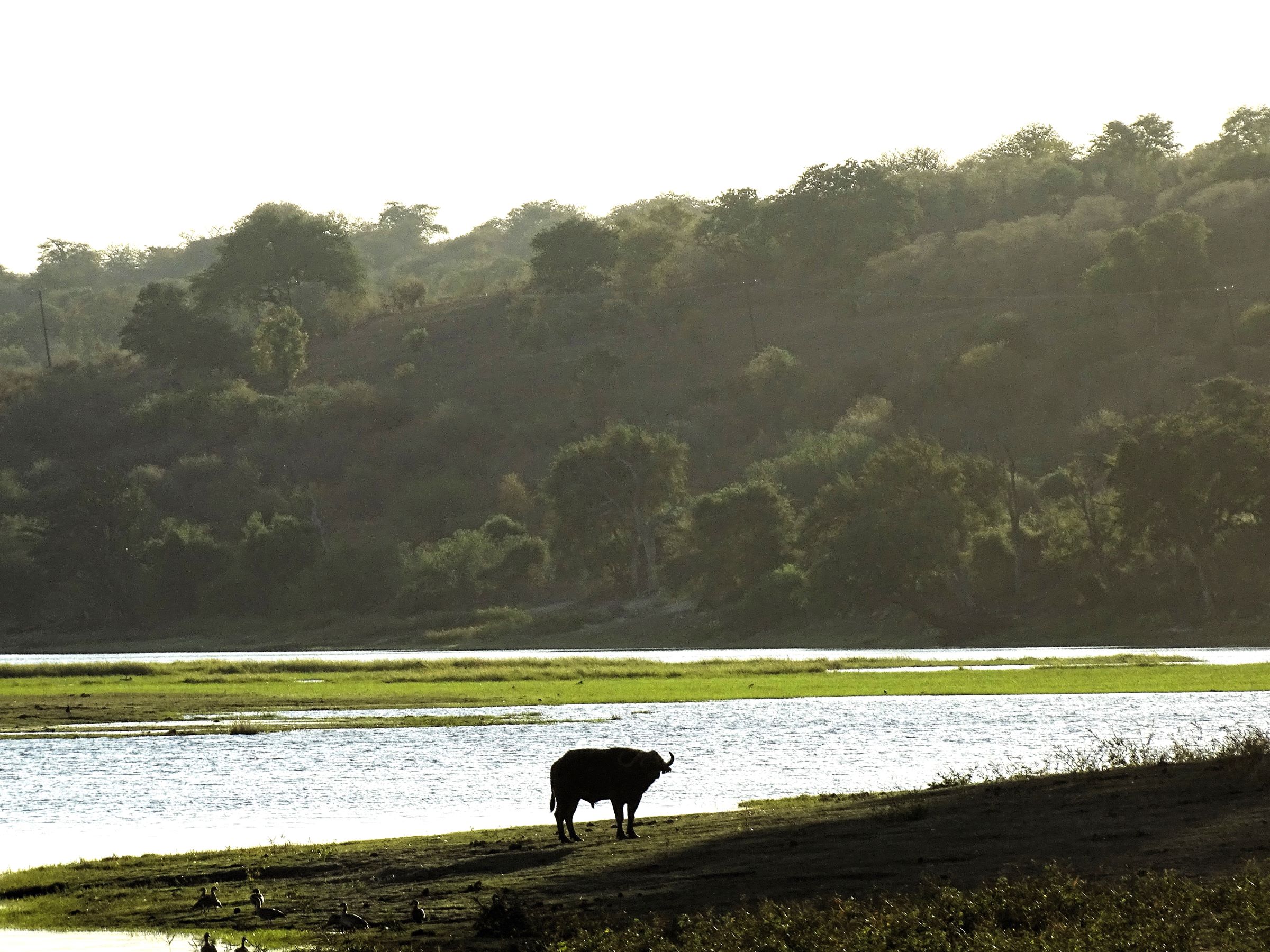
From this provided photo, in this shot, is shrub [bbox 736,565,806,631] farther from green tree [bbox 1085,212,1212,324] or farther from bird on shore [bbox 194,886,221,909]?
bird on shore [bbox 194,886,221,909]

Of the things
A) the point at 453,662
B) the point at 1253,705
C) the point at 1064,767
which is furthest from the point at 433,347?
the point at 1064,767

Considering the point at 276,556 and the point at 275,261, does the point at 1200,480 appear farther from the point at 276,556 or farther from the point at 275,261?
the point at 275,261

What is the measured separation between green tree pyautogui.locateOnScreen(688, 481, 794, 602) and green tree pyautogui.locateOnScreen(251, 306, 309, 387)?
67759 millimetres

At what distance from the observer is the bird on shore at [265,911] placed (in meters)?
19.0

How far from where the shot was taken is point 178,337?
545 feet

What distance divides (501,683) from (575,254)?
351ft

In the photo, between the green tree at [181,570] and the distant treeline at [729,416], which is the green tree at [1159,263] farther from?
the green tree at [181,570]

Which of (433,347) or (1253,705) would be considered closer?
(1253,705)

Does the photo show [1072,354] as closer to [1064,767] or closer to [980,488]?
[980,488]

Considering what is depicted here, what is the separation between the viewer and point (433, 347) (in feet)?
568

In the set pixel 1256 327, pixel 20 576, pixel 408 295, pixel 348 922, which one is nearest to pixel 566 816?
pixel 348 922

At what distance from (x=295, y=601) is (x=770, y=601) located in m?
40.7

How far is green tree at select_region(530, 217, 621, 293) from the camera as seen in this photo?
554 ft

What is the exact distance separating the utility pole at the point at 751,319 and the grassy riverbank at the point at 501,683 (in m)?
84.2
